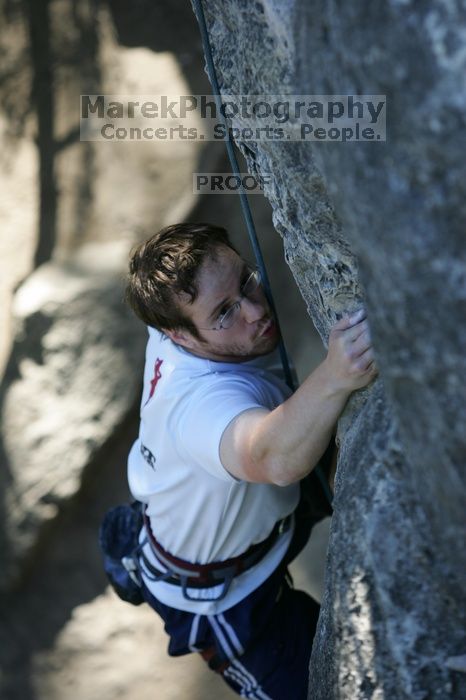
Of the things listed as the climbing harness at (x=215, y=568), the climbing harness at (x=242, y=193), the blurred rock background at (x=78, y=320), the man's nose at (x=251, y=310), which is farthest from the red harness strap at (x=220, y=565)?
the blurred rock background at (x=78, y=320)

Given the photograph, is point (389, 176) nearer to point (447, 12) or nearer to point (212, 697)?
point (447, 12)

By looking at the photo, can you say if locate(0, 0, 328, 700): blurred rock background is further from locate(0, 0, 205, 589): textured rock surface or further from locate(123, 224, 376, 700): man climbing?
locate(123, 224, 376, 700): man climbing

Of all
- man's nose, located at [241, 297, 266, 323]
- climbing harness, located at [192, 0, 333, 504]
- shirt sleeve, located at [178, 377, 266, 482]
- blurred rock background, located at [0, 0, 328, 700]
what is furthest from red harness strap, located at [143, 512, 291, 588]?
blurred rock background, located at [0, 0, 328, 700]

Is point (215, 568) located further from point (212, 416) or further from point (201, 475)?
point (212, 416)

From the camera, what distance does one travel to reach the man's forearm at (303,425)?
3.79ft

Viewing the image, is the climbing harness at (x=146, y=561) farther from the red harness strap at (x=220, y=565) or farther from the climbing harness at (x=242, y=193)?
the climbing harness at (x=242, y=193)

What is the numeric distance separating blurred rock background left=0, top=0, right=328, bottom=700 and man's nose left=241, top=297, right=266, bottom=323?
4.47 feet

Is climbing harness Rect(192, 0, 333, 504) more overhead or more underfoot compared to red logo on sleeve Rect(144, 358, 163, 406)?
more overhead

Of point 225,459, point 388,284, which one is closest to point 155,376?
point 225,459

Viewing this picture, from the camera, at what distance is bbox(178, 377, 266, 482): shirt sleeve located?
1265 mm

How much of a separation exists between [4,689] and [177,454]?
1.71 m

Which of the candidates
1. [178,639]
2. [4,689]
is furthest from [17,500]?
[178,639]

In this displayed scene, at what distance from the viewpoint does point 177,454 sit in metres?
1.41

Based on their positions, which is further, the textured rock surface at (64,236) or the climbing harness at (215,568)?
the textured rock surface at (64,236)
